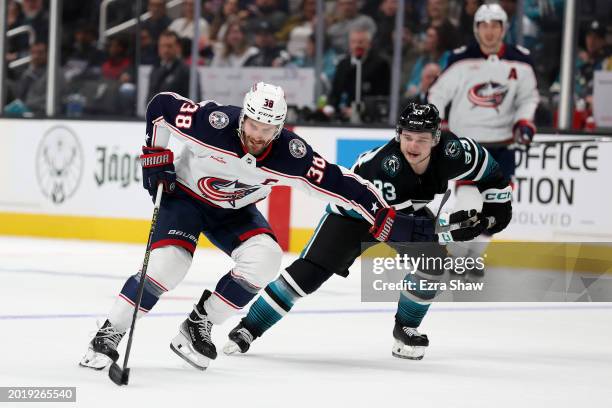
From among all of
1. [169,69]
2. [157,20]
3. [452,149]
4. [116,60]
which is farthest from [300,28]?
[452,149]

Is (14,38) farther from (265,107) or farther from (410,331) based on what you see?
(265,107)

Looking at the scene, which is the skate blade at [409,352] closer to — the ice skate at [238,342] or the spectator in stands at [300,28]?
the ice skate at [238,342]

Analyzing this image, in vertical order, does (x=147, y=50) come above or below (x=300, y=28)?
below

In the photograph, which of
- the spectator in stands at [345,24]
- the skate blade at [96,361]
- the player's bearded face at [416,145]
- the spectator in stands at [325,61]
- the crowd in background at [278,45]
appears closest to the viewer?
the skate blade at [96,361]

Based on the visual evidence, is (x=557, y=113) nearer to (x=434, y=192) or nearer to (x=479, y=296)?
(x=479, y=296)

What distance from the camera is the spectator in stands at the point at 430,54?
31.0ft

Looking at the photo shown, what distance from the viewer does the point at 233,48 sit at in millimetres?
10547

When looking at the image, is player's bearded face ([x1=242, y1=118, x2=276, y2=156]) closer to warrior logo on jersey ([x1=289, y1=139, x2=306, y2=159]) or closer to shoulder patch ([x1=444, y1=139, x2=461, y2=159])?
warrior logo on jersey ([x1=289, y1=139, x2=306, y2=159])

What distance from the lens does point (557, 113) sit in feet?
29.6

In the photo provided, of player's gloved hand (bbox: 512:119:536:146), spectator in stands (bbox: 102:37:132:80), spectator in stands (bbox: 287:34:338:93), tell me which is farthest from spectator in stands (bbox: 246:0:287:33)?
player's gloved hand (bbox: 512:119:536:146)

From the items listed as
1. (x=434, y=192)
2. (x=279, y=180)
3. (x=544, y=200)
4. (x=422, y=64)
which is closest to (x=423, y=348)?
(x=434, y=192)

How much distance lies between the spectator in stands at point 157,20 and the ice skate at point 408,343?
6.14m

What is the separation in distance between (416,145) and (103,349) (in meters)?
1.40

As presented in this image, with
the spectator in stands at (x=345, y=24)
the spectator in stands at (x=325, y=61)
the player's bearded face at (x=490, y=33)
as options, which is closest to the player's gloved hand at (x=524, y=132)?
the player's bearded face at (x=490, y=33)
